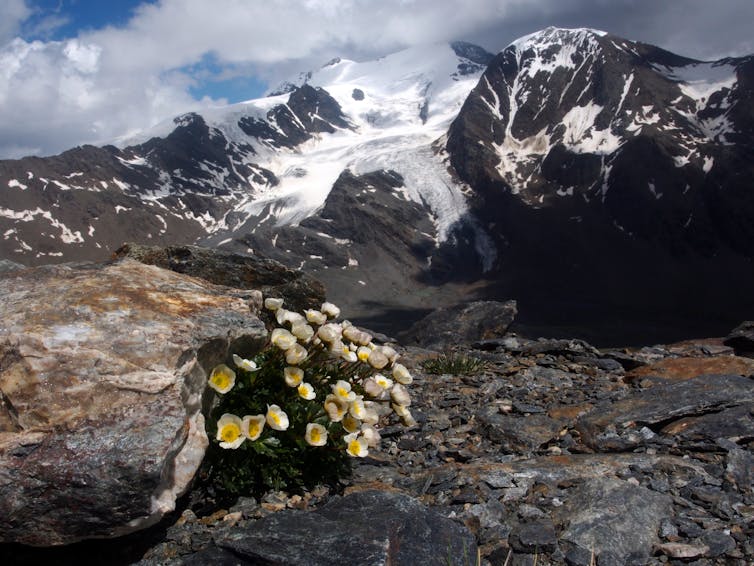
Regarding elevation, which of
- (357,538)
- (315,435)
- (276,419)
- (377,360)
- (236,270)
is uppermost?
(236,270)

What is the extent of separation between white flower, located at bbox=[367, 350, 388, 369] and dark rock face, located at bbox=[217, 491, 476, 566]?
4.73 feet

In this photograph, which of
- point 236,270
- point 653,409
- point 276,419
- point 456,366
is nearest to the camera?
point 276,419

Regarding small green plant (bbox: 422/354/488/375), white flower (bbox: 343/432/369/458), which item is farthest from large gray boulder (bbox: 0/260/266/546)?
small green plant (bbox: 422/354/488/375)

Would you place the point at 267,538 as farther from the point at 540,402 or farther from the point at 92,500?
the point at 540,402

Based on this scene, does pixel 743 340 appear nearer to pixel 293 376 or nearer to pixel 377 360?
pixel 377 360

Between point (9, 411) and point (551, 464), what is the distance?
5226 mm

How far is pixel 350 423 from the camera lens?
212 inches

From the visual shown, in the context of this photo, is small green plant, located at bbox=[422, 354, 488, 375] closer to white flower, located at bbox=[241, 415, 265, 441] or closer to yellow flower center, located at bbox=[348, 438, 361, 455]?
yellow flower center, located at bbox=[348, 438, 361, 455]

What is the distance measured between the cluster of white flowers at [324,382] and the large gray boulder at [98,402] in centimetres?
33

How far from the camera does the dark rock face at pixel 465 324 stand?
30.3m

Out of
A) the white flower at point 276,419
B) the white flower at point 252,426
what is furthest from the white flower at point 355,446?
the white flower at point 252,426

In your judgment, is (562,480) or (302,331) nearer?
(302,331)

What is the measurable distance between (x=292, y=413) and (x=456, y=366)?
6.82 m

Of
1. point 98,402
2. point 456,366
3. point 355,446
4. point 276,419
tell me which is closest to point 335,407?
point 355,446
